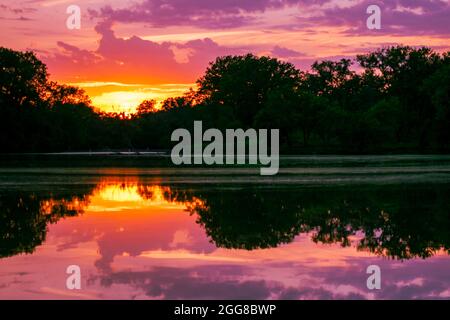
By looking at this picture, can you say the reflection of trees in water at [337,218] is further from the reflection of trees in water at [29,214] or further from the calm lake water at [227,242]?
the reflection of trees in water at [29,214]

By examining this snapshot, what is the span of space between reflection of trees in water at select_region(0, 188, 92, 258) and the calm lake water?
0.04 meters

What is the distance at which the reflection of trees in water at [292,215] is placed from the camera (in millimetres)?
19469

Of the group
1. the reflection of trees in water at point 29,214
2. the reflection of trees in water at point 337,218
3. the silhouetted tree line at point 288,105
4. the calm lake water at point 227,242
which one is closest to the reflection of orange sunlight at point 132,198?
the calm lake water at point 227,242

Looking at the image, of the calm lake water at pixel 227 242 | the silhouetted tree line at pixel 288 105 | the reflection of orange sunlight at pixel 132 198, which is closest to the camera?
the calm lake water at pixel 227 242

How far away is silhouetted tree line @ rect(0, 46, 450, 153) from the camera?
4449 inches

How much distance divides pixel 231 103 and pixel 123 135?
1432 inches

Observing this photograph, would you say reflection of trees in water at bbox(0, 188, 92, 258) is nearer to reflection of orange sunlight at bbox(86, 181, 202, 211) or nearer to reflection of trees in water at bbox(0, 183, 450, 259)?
reflection of trees in water at bbox(0, 183, 450, 259)

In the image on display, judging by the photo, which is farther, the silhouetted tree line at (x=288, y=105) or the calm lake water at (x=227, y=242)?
the silhouetted tree line at (x=288, y=105)

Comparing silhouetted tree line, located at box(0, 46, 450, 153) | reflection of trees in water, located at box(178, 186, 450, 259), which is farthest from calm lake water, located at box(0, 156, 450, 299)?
silhouetted tree line, located at box(0, 46, 450, 153)

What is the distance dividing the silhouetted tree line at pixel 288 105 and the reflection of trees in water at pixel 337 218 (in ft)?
248

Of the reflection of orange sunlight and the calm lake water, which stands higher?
the calm lake water

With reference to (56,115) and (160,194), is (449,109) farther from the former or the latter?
(160,194)

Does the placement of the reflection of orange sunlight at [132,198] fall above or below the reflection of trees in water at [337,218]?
below

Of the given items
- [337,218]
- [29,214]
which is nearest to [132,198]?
[29,214]
